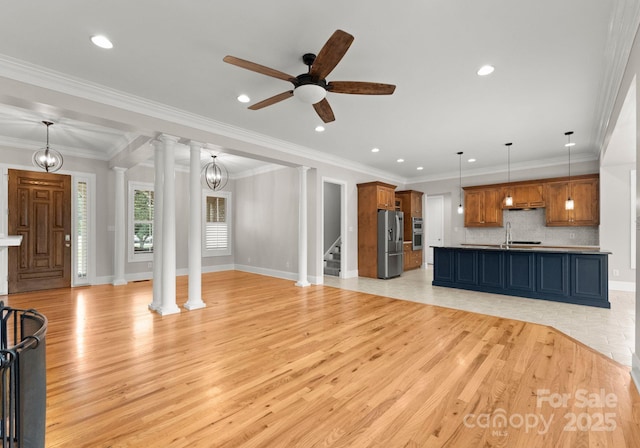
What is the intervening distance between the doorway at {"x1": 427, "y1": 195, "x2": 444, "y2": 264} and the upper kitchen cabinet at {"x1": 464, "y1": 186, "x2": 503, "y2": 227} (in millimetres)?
2047

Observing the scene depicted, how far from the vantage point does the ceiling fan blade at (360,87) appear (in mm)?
2756

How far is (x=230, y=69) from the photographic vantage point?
314 centimetres

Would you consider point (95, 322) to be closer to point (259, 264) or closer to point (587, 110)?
point (259, 264)

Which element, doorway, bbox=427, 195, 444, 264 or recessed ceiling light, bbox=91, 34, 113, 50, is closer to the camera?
recessed ceiling light, bbox=91, 34, 113, 50

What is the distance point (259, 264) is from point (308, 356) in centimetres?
556

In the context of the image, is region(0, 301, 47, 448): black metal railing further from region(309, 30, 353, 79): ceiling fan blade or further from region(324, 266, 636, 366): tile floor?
region(324, 266, 636, 366): tile floor

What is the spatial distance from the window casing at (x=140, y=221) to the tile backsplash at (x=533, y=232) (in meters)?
8.41

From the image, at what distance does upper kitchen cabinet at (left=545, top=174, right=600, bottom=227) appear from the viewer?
20.5 ft

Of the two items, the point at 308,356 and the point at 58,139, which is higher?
the point at 58,139

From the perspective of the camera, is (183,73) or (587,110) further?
(587,110)

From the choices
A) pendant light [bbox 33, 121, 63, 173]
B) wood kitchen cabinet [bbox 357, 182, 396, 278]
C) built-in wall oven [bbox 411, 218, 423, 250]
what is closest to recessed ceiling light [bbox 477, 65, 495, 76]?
wood kitchen cabinet [bbox 357, 182, 396, 278]

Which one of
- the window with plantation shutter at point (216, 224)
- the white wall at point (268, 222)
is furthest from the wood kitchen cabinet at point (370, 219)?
the window with plantation shutter at point (216, 224)

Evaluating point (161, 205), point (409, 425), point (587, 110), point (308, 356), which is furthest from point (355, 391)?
point (587, 110)

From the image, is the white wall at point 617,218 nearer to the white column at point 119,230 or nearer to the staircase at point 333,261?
the staircase at point 333,261
